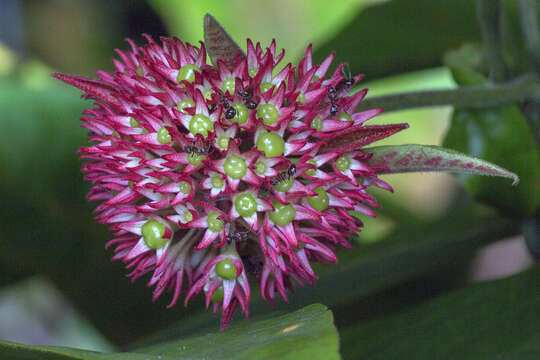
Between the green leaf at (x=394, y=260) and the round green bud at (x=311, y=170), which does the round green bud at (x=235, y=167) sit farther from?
the green leaf at (x=394, y=260)

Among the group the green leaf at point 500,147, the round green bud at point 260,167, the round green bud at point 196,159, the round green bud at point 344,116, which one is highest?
the round green bud at point 196,159

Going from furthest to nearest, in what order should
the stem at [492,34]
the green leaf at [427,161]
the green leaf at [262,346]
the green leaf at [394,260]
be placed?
the green leaf at [394,260], the stem at [492,34], the green leaf at [427,161], the green leaf at [262,346]

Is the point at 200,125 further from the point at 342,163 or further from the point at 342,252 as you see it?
the point at 342,252

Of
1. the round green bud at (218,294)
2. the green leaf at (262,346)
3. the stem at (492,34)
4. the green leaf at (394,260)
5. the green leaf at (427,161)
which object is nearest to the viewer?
the green leaf at (262,346)

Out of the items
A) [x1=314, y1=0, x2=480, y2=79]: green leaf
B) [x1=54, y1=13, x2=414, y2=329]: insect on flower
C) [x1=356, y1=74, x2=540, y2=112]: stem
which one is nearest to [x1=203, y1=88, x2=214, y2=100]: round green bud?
[x1=54, y1=13, x2=414, y2=329]: insect on flower

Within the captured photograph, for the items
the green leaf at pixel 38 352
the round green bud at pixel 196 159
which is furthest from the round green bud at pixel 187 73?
the green leaf at pixel 38 352

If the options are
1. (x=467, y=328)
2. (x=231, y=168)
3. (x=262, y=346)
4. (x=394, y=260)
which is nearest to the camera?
(x=262, y=346)

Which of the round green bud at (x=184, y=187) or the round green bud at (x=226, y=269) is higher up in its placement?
the round green bud at (x=184, y=187)

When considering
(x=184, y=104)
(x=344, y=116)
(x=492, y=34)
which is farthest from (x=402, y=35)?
(x=184, y=104)
